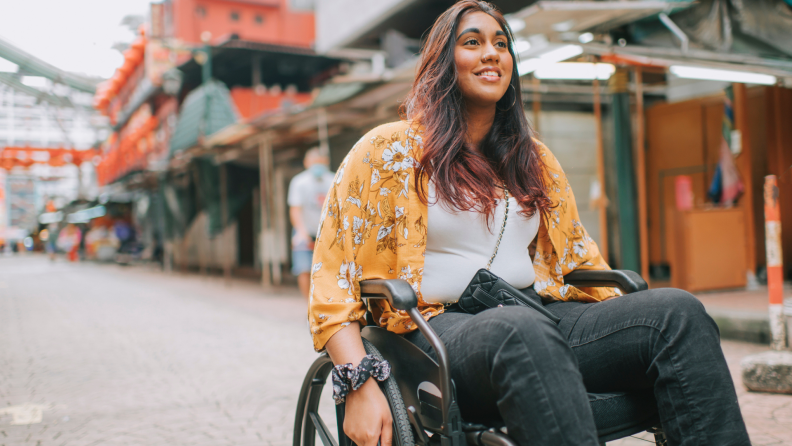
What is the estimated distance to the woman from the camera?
144 cm

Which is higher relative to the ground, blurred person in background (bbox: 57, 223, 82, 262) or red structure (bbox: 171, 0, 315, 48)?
red structure (bbox: 171, 0, 315, 48)

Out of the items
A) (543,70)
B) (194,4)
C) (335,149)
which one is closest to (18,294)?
(335,149)

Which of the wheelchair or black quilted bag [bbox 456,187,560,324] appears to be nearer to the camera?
the wheelchair

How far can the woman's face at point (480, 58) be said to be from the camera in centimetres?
196

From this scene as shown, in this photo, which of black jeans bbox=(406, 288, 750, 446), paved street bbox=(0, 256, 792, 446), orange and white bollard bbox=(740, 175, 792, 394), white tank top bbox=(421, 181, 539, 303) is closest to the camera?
black jeans bbox=(406, 288, 750, 446)

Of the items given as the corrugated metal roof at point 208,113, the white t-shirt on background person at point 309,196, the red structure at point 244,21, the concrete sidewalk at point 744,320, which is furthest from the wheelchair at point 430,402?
the red structure at point 244,21

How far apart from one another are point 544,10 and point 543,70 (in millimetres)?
933

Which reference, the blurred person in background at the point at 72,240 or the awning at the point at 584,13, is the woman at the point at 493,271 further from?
the blurred person in background at the point at 72,240

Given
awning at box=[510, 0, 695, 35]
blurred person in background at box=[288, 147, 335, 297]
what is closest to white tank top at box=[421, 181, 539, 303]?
awning at box=[510, 0, 695, 35]

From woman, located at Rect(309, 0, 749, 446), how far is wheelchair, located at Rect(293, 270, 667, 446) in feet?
0.16

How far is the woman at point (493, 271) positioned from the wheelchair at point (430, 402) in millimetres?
49

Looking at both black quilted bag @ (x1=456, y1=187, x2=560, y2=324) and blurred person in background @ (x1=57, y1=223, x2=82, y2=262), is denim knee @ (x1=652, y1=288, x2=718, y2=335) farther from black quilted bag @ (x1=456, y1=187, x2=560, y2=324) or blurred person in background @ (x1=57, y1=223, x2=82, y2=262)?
blurred person in background @ (x1=57, y1=223, x2=82, y2=262)

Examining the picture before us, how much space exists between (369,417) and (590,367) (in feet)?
2.07

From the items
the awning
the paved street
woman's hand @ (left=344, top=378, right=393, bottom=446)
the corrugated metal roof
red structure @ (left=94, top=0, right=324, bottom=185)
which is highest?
red structure @ (left=94, top=0, right=324, bottom=185)
